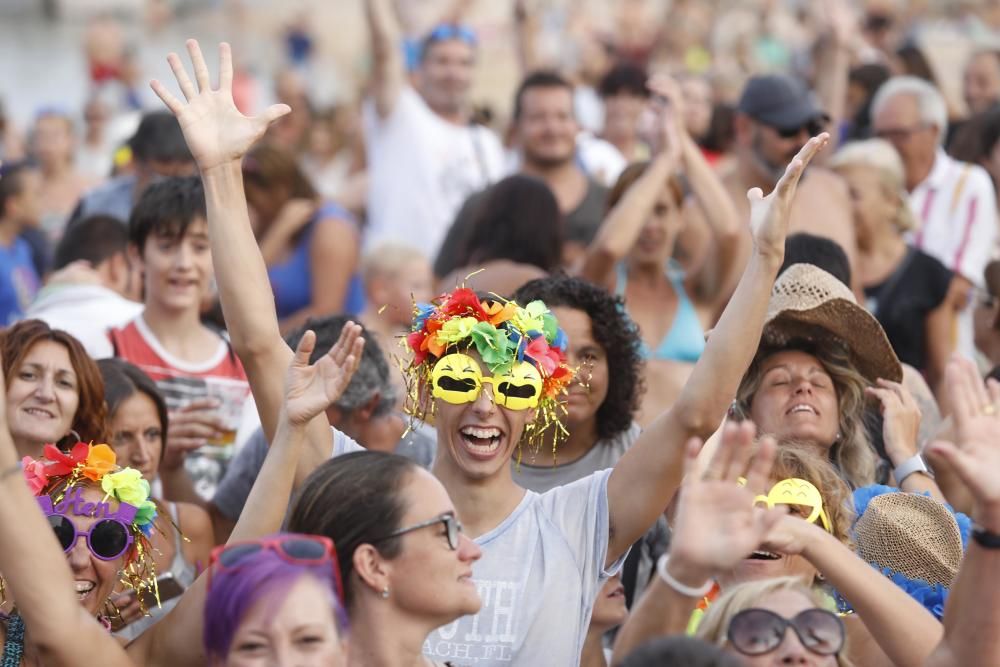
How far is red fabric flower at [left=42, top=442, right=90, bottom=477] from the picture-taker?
4.18 meters

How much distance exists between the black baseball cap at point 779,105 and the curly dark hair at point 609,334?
8.51 ft

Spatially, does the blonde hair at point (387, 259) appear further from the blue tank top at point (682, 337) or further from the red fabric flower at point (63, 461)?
the red fabric flower at point (63, 461)

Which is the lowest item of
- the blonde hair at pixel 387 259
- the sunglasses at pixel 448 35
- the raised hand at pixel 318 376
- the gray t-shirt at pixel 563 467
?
the gray t-shirt at pixel 563 467

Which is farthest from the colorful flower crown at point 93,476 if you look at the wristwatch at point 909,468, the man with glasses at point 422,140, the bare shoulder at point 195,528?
the man with glasses at point 422,140

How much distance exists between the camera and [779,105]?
24.4 ft

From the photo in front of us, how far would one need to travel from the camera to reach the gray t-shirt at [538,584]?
3945 mm

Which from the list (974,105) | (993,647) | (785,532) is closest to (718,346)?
(785,532)

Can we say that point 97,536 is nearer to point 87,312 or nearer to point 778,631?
point 778,631

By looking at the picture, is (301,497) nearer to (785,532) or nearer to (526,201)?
(785,532)

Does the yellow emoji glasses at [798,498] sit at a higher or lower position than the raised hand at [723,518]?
lower

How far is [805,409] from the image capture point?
4.93 meters

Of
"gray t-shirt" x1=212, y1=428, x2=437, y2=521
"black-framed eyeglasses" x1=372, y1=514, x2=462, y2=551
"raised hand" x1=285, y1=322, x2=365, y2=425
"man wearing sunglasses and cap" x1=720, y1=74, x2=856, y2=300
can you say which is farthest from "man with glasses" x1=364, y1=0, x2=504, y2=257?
"black-framed eyeglasses" x1=372, y1=514, x2=462, y2=551

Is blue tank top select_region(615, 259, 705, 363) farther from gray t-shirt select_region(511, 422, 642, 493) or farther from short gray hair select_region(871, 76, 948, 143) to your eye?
short gray hair select_region(871, 76, 948, 143)

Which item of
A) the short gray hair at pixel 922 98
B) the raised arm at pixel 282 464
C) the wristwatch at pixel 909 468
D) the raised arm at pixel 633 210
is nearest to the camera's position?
the raised arm at pixel 282 464
